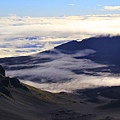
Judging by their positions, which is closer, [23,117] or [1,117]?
[1,117]
